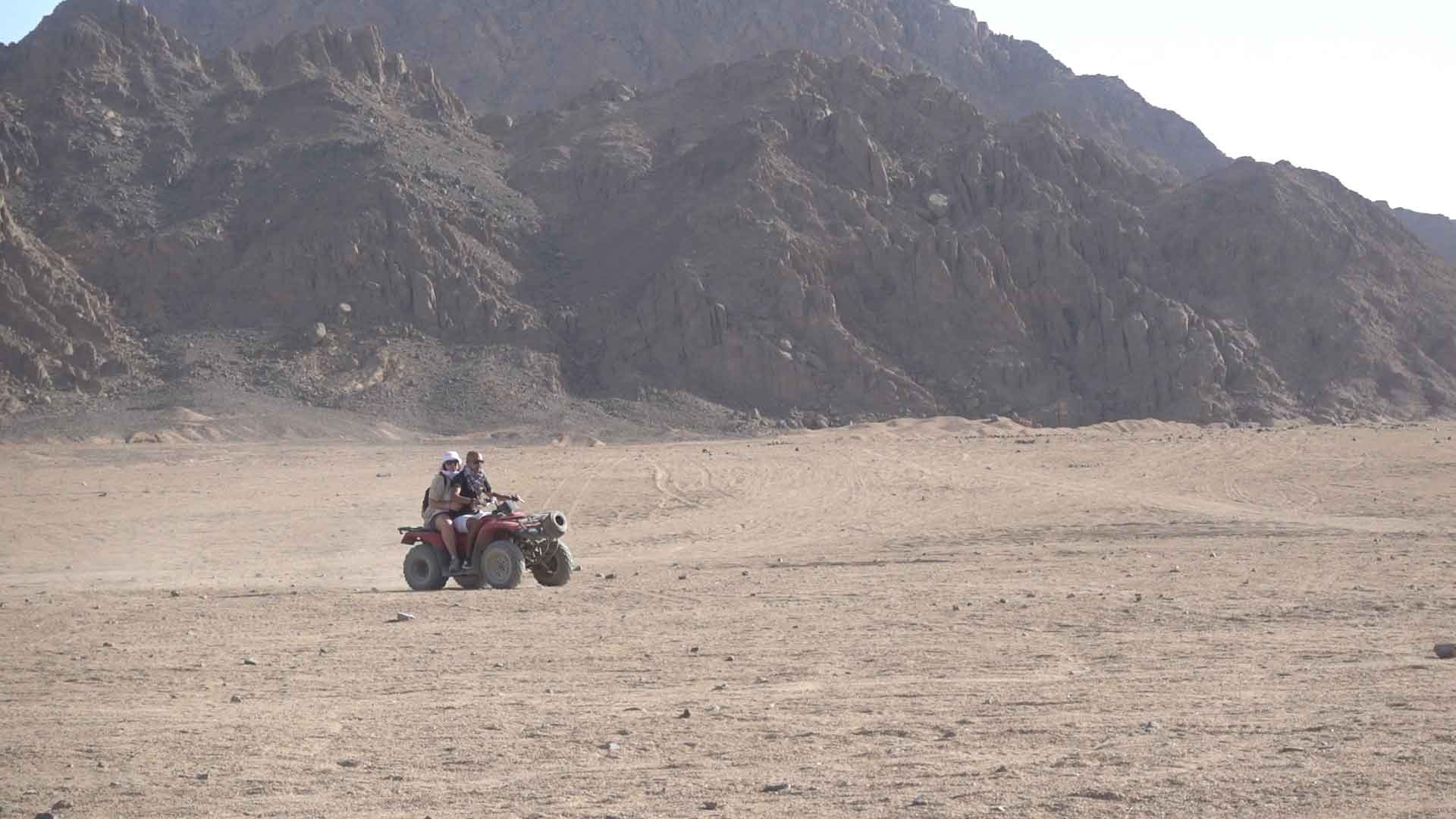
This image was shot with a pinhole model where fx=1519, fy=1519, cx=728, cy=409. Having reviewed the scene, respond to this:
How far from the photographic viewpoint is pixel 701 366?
174ft

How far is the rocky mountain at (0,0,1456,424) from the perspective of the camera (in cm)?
5250

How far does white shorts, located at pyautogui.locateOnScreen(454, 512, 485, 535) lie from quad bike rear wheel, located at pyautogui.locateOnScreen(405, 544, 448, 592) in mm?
336

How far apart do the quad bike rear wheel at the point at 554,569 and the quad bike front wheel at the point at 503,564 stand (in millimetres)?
224

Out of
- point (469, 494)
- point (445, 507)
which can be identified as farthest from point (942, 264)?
point (445, 507)

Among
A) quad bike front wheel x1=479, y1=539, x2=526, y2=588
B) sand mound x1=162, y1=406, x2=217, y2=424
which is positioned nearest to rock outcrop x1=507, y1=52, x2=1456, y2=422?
sand mound x1=162, y1=406, x2=217, y2=424

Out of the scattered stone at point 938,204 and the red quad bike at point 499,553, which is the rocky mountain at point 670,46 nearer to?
the scattered stone at point 938,204

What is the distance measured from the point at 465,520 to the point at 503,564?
64cm

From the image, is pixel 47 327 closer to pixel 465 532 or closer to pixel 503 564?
pixel 465 532

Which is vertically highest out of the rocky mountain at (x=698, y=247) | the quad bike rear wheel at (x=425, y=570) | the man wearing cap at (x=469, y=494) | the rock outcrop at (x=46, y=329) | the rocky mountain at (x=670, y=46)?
the rocky mountain at (x=670, y=46)

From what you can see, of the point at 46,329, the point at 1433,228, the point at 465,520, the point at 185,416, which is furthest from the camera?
the point at 1433,228

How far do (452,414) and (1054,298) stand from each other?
78.1 feet

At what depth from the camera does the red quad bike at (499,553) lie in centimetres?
1630

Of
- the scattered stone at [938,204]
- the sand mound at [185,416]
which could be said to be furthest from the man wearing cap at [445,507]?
the scattered stone at [938,204]

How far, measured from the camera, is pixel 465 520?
16453 mm
